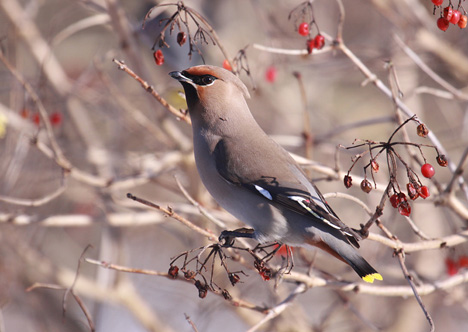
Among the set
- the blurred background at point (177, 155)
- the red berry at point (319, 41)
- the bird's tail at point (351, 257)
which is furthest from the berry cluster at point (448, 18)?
the bird's tail at point (351, 257)

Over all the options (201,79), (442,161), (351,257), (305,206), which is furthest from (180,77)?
(442,161)

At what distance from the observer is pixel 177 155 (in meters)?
3.34

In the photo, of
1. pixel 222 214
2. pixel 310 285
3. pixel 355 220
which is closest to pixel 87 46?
pixel 355 220

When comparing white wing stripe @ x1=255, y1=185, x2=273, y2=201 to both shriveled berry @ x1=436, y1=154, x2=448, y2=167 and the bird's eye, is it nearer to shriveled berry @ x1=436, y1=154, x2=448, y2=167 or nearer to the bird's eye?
the bird's eye

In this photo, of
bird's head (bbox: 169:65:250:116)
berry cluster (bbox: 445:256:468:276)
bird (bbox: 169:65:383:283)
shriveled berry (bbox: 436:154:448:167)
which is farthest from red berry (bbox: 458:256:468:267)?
bird's head (bbox: 169:65:250:116)

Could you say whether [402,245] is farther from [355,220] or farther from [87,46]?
[87,46]

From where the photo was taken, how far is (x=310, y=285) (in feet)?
7.51

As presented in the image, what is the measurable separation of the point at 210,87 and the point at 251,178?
1.49 feet

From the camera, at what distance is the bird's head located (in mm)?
2527

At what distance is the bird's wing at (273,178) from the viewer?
2293mm

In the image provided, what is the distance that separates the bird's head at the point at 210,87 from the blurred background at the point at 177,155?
107mm

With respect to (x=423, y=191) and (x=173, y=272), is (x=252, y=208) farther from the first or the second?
(x=423, y=191)

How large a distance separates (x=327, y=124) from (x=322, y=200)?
2.91 metres

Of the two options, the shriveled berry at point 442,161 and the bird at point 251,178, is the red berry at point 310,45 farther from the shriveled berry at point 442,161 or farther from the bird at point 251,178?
the shriveled berry at point 442,161
